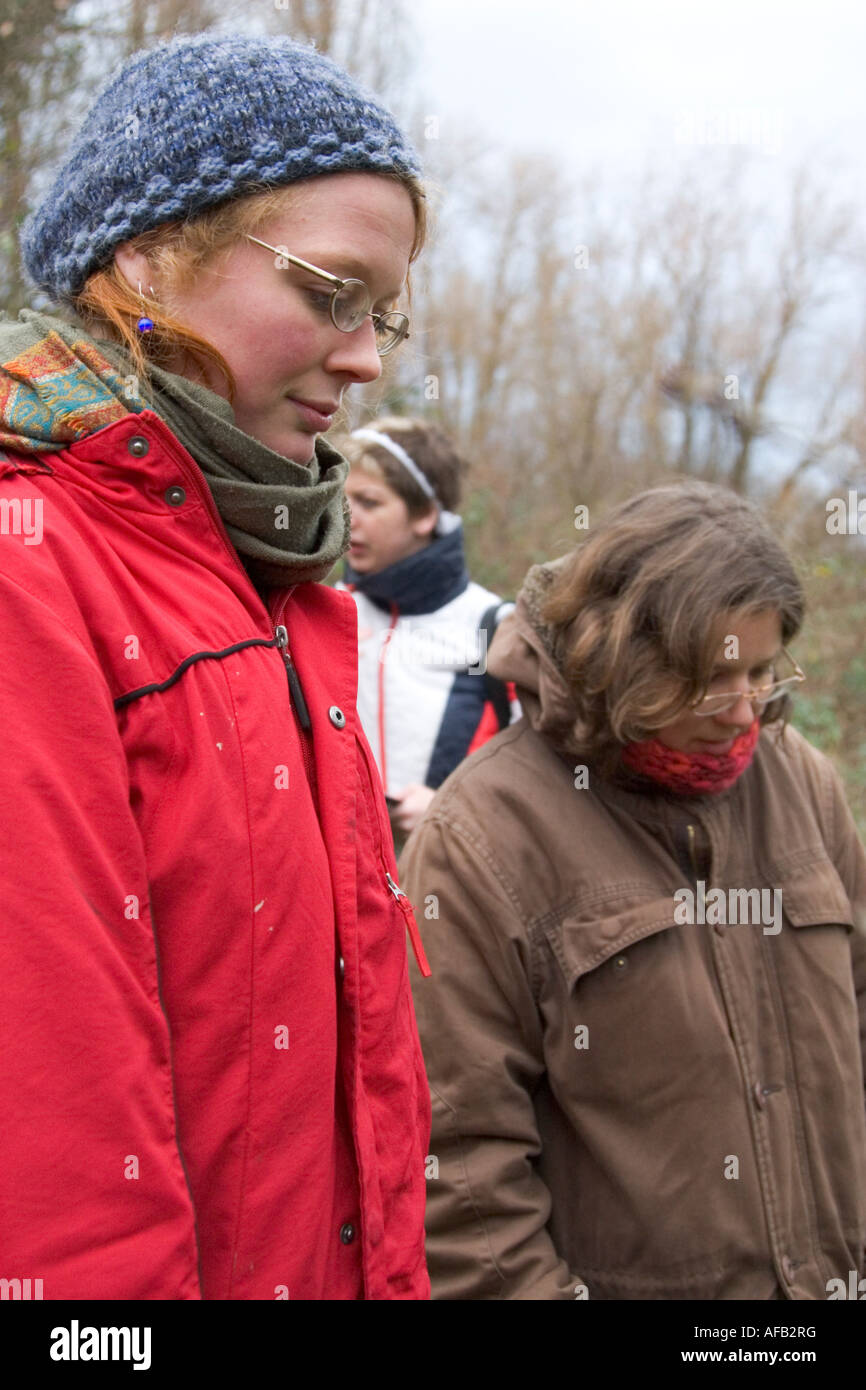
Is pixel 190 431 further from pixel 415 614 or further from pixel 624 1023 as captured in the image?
pixel 415 614

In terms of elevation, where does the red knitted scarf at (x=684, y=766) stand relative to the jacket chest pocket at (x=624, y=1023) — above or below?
above

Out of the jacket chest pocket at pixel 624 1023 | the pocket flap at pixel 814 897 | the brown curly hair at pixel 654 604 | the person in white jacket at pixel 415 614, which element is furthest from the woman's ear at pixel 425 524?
the jacket chest pocket at pixel 624 1023

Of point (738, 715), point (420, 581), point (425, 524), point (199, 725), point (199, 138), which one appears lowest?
point (199, 725)

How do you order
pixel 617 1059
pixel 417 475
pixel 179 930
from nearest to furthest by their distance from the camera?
pixel 179 930 < pixel 617 1059 < pixel 417 475

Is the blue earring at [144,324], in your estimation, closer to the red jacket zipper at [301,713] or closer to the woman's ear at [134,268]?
the woman's ear at [134,268]

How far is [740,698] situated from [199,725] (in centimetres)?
135

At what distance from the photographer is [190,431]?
120cm

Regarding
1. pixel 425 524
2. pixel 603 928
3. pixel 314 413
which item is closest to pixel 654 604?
pixel 603 928

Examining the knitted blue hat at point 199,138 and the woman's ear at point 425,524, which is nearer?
the knitted blue hat at point 199,138

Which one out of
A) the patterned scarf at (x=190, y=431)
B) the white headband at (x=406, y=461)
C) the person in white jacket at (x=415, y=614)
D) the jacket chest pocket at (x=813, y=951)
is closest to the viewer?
the patterned scarf at (x=190, y=431)

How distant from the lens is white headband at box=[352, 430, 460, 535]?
155 inches

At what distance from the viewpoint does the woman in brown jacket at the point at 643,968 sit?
1.95 m

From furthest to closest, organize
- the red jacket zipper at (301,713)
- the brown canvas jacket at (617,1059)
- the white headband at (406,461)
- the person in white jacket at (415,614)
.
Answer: the white headband at (406,461) → the person in white jacket at (415,614) → the brown canvas jacket at (617,1059) → the red jacket zipper at (301,713)

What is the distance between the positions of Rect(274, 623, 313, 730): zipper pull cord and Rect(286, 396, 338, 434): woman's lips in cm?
23
